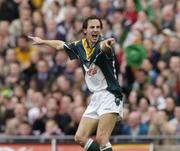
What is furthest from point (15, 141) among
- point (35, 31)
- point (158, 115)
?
point (35, 31)

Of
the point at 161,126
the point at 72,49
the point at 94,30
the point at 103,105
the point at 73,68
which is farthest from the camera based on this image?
the point at 73,68

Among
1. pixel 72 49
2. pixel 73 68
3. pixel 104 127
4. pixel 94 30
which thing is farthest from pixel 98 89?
pixel 73 68

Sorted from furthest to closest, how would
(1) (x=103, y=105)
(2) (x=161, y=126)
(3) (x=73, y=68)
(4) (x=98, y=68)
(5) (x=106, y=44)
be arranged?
(3) (x=73, y=68) → (2) (x=161, y=126) → (1) (x=103, y=105) → (4) (x=98, y=68) → (5) (x=106, y=44)

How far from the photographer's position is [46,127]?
19.8m

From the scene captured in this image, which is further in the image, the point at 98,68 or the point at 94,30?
the point at 98,68

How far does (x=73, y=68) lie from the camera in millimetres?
21078

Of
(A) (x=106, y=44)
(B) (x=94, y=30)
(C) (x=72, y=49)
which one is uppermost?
(B) (x=94, y=30)

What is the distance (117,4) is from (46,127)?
3.89 meters

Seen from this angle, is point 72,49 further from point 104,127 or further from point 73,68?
point 73,68

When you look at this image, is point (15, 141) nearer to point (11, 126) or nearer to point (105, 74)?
point (11, 126)

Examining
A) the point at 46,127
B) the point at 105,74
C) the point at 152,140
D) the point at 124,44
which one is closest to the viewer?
the point at 105,74

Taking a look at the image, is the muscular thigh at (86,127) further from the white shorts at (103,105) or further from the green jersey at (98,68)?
the green jersey at (98,68)

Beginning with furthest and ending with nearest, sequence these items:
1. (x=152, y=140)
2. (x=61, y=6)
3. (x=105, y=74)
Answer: (x=61, y=6), (x=152, y=140), (x=105, y=74)

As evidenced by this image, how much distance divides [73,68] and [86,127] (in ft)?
17.5
